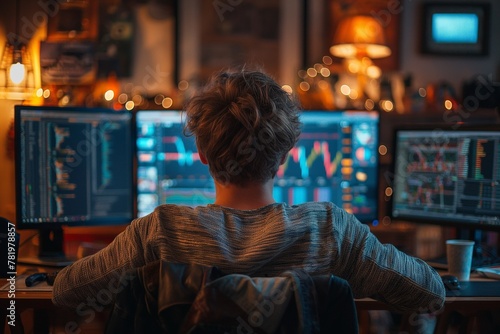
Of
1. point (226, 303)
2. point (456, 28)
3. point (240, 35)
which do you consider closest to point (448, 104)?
point (456, 28)

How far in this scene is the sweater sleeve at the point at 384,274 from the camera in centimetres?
128

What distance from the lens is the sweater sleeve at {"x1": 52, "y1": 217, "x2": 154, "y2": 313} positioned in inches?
49.4

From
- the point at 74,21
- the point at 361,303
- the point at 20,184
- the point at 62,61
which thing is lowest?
the point at 361,303

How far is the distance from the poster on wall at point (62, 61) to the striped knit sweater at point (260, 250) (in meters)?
1.19

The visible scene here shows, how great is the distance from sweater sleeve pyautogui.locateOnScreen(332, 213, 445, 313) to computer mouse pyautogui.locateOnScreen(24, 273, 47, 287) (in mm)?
783

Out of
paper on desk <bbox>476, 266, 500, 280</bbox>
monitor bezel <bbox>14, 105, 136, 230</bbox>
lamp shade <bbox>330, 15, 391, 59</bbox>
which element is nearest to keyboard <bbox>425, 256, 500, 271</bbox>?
paper on desk <bbox>476, 266, 500, 280</bbox>

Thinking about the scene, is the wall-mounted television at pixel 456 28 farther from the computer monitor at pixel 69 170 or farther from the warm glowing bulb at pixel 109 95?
the computer monitor at pixel 69 170

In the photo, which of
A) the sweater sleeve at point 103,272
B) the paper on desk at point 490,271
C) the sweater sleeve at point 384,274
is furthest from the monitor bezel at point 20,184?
the paper on desk at point 490,271

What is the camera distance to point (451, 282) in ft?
5.28

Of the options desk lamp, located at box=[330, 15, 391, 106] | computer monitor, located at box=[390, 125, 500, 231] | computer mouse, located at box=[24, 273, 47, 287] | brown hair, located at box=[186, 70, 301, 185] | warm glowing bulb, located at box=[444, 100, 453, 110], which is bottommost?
computer mouse, located at box=[24, 273, 47, 287]

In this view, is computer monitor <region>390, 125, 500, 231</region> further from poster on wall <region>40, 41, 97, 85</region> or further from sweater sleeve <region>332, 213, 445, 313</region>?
poster on wall <region>40, 41, 97, 85</region>

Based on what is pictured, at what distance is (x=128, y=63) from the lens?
4.07m

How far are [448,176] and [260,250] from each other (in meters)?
1.01

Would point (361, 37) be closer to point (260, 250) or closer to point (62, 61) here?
point (62, 61)
